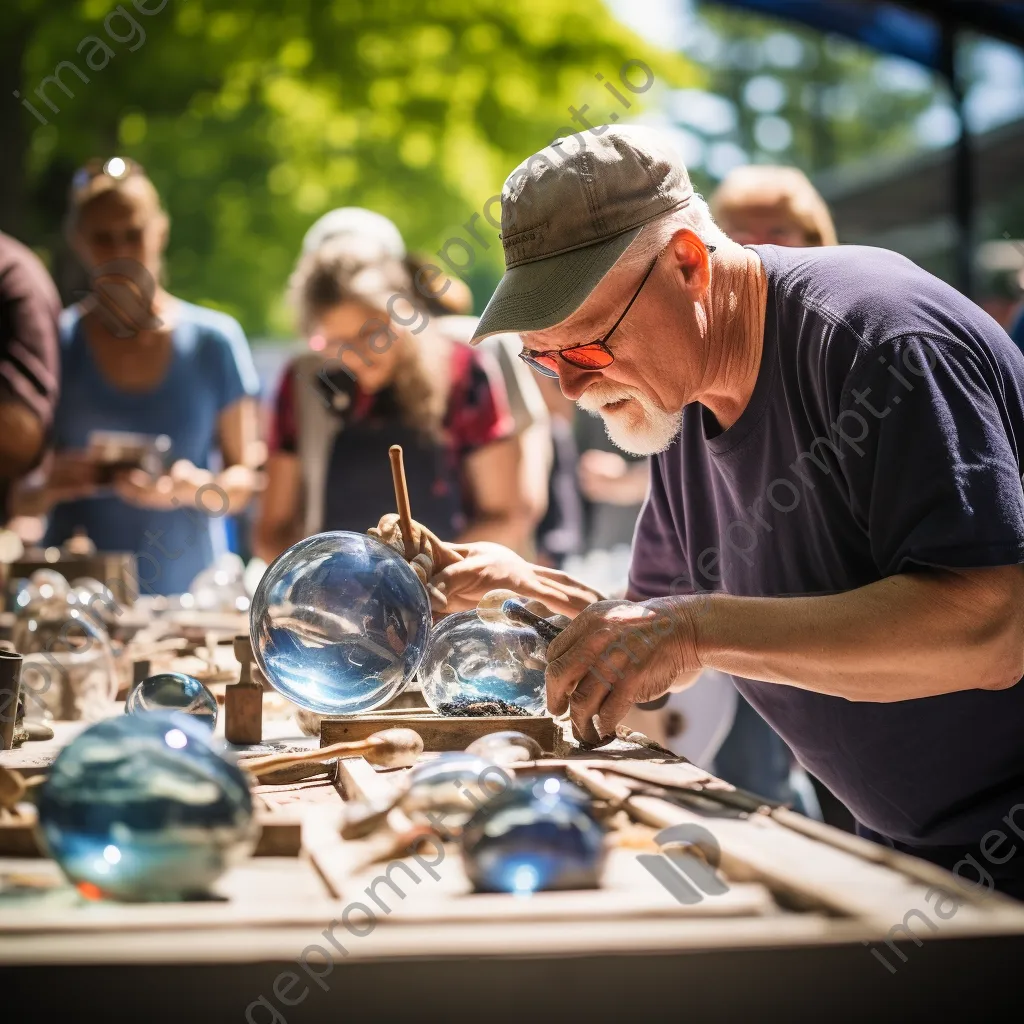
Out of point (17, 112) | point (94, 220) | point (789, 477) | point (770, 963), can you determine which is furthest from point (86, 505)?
point (17, 112)

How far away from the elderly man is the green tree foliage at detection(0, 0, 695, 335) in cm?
824

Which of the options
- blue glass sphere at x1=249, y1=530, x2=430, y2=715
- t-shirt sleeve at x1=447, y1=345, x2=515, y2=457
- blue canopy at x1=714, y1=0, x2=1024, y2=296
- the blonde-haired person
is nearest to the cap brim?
blue glass sphere at x1=249, y1=530, x2=430, y2=715

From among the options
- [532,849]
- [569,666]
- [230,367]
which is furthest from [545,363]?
[230,367]

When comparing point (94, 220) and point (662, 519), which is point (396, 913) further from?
point (94, 220)

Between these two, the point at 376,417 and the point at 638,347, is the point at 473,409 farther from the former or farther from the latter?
the point at 638,347

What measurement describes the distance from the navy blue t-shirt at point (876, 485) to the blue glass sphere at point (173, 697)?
987 millimetres

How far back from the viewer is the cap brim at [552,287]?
2.15m

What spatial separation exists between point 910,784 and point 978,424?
66cm

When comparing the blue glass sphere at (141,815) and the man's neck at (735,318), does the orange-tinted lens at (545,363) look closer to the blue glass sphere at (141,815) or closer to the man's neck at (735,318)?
the man's neck at (735,318)

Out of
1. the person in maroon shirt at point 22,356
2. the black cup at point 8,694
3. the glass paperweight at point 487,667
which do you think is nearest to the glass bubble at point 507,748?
the glass paperweight at point 487,667

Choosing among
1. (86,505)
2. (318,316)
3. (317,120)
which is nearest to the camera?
A: (318,316)

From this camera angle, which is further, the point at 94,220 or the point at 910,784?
the point at 94,220

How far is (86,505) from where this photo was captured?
199 inches

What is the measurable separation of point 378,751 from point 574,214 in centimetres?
92
